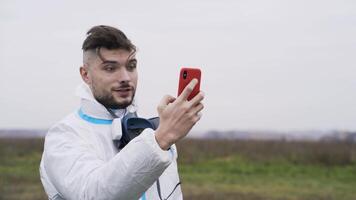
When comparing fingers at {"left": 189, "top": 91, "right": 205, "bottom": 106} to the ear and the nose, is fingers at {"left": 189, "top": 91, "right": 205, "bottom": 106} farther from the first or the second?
the ear

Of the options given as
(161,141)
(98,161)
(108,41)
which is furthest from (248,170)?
(161,141)

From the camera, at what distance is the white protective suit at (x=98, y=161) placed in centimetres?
165

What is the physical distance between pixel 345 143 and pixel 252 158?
430 centimetres

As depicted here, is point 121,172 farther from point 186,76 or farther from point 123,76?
point 123,76

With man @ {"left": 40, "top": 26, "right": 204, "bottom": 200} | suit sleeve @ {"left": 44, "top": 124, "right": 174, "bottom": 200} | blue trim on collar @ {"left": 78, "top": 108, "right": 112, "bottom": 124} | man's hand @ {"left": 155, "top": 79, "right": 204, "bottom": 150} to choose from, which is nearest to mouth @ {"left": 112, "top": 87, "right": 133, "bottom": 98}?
man @ {"left": 40, "top": 26, "right": 204, "bottom": 200}

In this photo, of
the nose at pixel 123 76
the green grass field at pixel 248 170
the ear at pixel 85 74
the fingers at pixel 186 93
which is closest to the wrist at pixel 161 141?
the fingers at pixel 186 93

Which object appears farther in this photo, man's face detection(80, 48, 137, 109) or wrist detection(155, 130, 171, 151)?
man's face detection(80, 48, 137, 109)

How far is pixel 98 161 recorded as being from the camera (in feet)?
6.07

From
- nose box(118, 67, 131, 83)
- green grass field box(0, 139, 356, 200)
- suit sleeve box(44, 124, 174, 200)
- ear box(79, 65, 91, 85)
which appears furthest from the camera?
green grass field box(0, 139, 356, 200)

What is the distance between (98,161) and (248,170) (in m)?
18.5

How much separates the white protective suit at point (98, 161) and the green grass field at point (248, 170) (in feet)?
32.5

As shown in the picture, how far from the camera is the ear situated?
2.33m

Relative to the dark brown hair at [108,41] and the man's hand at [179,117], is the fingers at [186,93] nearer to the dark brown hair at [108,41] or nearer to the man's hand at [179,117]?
the man's hand at [179,117]

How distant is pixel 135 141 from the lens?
1.69 metres
